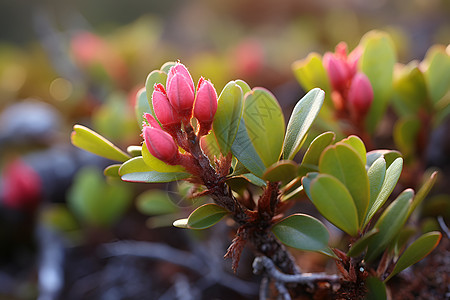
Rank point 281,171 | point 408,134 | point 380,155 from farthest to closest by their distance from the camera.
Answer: point 408,134, point 380,155, point 281,171

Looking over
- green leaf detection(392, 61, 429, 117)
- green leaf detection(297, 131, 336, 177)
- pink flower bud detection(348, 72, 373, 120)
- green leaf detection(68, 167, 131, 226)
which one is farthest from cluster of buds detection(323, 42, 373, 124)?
green leaf detection(68, 167, 131, 226)

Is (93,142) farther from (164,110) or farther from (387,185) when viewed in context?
(387,185)

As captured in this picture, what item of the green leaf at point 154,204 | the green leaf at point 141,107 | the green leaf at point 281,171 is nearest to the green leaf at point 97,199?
the green leaf at point 154,204

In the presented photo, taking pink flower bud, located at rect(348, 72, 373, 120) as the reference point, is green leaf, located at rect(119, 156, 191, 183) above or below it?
above

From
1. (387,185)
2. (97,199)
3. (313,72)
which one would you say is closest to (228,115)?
(387,185)

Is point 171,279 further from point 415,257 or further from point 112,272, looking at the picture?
point 415,257

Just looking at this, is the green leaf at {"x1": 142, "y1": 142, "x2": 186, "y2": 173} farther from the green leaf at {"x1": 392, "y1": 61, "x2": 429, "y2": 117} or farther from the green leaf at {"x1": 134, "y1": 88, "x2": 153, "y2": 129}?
the green leaf at {"x1": 392, "y1": 61, "x2": 429, "y2": 117}

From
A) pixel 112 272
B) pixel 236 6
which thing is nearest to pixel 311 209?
pixel 112 272
